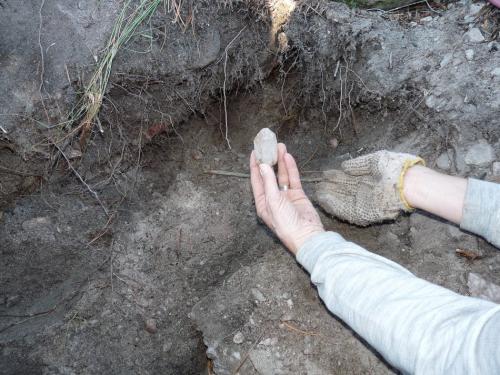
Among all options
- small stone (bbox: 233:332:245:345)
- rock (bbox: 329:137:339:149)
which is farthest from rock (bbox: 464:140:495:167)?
small stone (bbox: 233:332:245:345)

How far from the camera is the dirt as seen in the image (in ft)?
6.45

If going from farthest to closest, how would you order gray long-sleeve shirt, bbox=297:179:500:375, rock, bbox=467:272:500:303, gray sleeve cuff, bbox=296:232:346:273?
rock, bbox=467:272:500:303 → gray sleeve cuff, bbox=296:232:346:273 → gray long-sleeve shirt, bbox=297:179:500:375

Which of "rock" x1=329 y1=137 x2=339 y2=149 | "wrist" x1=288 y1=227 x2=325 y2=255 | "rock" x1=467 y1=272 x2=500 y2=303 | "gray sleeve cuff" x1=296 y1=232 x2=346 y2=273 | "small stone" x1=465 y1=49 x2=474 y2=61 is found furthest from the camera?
"rock" x1=329 y1=137 x2=339 y2=149

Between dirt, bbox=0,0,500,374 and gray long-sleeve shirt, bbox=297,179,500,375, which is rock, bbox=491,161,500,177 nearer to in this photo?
dirt, bbox=0,0,500,374

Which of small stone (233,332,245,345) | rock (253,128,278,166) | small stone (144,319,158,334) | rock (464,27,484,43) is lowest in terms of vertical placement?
small stone (144,319,158,334)

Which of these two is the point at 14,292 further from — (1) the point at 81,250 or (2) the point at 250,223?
(2) the point at 250,223

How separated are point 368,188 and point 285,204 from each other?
19.1 inches

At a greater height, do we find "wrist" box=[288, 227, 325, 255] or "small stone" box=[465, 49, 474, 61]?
"small stone" box=[465, 49, 474, 61]

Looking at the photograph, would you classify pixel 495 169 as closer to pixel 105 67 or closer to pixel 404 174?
pixel 404 174

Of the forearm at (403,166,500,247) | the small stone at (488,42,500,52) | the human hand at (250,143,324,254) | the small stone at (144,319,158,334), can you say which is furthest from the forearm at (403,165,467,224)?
the small stone at (144,319,158,334)

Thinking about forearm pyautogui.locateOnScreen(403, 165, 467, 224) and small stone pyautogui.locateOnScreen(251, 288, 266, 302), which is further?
small stone pyautogui.locateOnScreen(251, 288, 266, 302)

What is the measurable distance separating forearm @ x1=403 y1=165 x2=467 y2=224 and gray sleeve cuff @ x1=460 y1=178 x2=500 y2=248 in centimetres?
3

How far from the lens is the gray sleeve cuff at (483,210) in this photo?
62.6 inches

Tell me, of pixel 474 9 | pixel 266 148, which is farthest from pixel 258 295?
pixel 474 9
